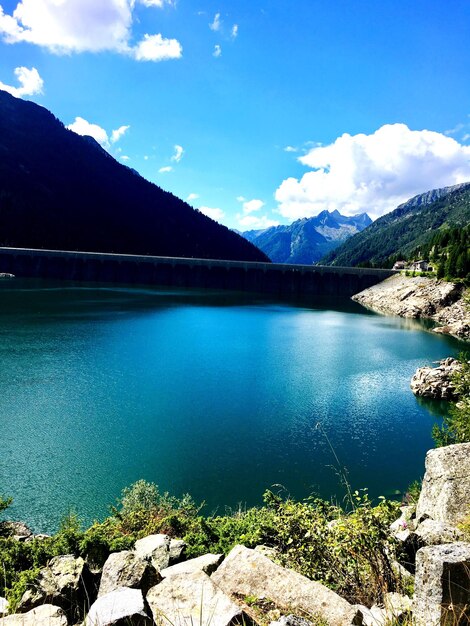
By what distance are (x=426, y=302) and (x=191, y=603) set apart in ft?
262

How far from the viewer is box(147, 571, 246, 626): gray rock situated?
491 centimetres

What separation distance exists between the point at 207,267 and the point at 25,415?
101 metres

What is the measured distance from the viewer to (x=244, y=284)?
121 metres

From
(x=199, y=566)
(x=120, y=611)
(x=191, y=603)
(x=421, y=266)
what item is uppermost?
(x=421, y=266)

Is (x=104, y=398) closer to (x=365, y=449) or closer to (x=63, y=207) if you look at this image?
(x=365, y=449)

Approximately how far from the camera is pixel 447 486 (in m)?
9.58

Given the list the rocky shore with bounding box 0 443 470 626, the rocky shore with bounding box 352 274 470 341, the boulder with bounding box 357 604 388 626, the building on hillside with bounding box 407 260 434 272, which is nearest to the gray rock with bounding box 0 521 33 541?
the rocky shore with bounding box 0 443 470 626

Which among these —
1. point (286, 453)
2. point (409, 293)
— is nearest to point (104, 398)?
point (286, 453)

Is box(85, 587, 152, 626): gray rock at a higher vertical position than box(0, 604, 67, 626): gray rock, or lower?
higher

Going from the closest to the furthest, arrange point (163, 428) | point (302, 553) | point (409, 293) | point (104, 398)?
point (302, 553) < point (163, 428) < point (104, 398) < point (409, 293)

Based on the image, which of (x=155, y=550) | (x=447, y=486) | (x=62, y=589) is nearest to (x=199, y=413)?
(x=155, y=550)

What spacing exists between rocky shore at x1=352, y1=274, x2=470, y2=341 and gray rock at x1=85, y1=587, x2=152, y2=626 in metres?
59.9

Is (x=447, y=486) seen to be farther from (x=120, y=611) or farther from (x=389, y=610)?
(x=120, y=611)

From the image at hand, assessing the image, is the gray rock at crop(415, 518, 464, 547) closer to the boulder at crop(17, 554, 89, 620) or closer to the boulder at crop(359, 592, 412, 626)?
the boulder at crop(359, 592, 412, 626)
